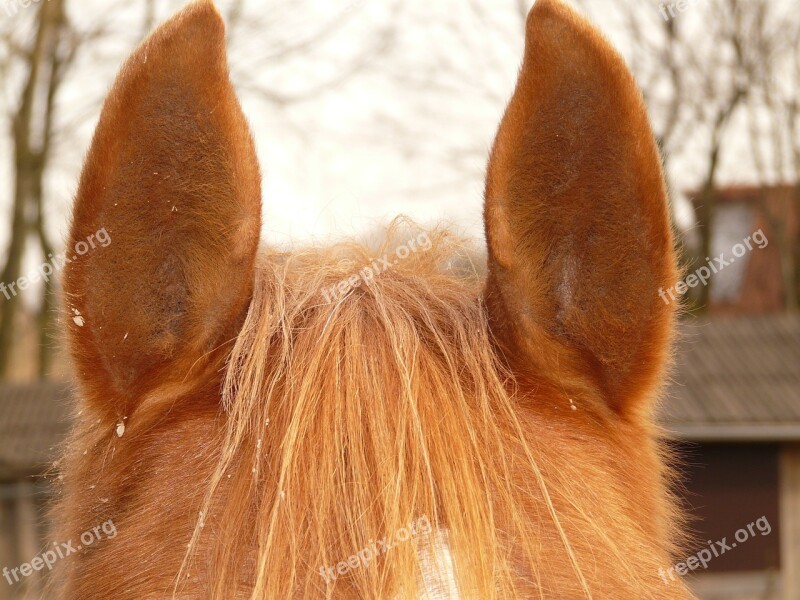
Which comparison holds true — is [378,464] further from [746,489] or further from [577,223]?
[746,489]

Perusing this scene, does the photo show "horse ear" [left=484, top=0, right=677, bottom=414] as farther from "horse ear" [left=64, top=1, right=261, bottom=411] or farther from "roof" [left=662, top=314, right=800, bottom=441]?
"roof" [left=662, top=314, right=800, bottom=441]

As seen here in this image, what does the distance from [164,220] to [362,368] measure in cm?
41

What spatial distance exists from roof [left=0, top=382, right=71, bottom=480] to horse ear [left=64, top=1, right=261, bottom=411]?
324 inches

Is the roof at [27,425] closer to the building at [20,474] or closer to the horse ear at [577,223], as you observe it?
the building at [20,474]

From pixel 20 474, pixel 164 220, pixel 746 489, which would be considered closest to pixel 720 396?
pixel 746 489

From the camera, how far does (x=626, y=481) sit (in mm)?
1521

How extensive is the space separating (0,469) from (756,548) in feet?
27.4

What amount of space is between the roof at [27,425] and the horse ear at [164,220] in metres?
8.24

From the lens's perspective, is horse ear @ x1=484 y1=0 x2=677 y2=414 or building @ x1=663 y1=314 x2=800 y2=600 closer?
horse ear @ x1=484 y1=0 x2=677 y2=414

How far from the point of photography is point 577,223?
142 cm

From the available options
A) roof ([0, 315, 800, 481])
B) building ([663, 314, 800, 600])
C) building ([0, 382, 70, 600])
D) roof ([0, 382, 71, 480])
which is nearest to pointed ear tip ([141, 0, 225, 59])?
roof ([0, 315, 800, 481])

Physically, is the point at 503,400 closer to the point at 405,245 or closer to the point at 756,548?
the point at 405,245

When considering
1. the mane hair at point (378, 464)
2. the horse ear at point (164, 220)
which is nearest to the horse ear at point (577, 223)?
the mane hair at point (378, 464)

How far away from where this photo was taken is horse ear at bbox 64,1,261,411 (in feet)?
4.29
